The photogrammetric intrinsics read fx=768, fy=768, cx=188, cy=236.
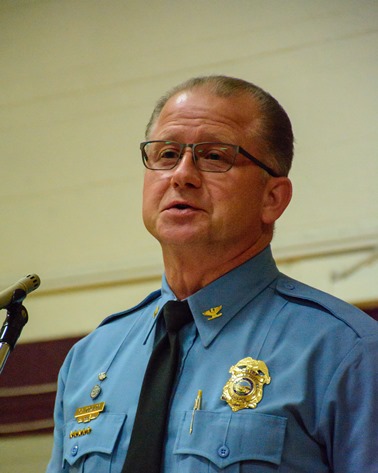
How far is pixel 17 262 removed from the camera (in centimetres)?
357

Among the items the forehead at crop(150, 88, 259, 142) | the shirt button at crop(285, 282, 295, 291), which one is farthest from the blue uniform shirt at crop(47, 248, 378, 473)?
the forehead at crop(150, 88, 259, 142)

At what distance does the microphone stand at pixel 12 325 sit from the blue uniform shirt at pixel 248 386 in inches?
9.0

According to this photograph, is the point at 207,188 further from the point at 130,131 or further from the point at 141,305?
the point at 130,131

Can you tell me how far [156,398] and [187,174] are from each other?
0.44m

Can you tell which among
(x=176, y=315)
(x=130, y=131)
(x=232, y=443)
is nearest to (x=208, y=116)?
(x=176, y=315)

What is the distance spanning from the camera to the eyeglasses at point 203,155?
1553 millimetres

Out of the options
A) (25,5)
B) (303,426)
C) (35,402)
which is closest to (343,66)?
(25,5)

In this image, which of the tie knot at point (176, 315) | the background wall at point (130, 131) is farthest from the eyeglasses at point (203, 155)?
the background wall at point (130, 131)

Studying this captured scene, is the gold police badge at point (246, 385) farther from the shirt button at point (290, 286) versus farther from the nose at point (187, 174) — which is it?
the nose at point (187, 174)

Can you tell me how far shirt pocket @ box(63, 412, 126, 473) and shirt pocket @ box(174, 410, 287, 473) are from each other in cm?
15

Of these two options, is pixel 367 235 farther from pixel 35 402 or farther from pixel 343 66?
pixel 35 402

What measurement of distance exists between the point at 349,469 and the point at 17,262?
2573mm

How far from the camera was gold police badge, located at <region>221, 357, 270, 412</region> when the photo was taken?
131 cm

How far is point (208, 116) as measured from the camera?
1.60 m
